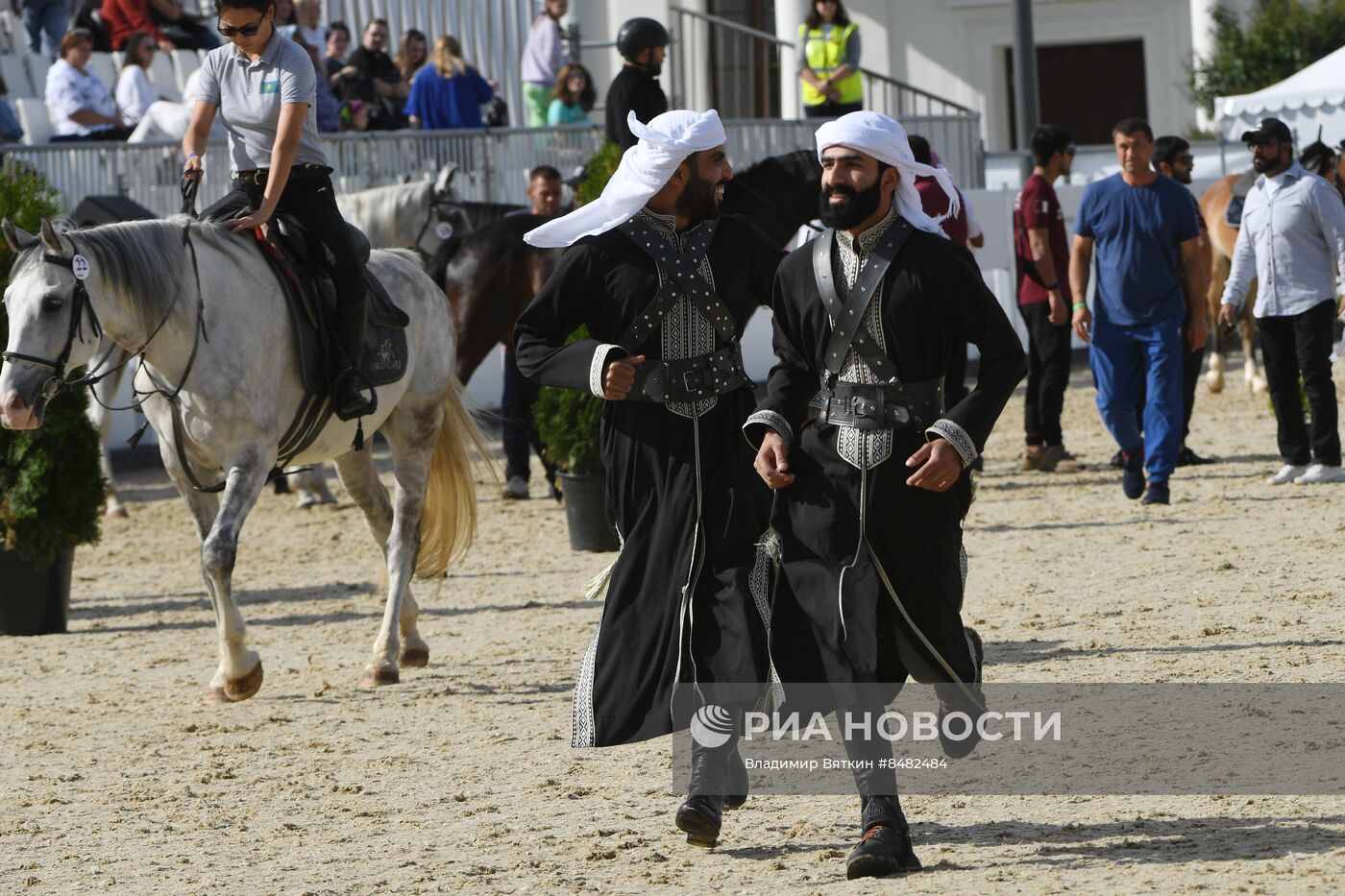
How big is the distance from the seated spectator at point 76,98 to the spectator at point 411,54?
135 inches

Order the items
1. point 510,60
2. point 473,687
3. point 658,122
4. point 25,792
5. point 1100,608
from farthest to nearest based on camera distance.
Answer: point 510,60, point 1100,608, point 473,687, point 25,792, point 658,122

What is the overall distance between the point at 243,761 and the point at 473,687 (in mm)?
1273

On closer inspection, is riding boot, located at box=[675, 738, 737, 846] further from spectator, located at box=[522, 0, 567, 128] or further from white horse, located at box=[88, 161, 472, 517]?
spectator, located at box=[522, 0, 567, 128]

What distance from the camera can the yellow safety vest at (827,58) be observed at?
18.8 meters

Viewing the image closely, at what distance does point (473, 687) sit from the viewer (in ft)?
25.2

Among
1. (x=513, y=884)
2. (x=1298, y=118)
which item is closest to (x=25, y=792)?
(x=513, y=884)

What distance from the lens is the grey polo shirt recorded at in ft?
24.4

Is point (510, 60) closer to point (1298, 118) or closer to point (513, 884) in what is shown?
point (1298, 118)

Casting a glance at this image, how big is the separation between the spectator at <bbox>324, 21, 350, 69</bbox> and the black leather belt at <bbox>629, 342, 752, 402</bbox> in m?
14.6

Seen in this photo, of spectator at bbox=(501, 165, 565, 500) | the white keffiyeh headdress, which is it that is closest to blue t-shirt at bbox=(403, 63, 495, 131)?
spectator at bbox=(501, 165, 565, 500)

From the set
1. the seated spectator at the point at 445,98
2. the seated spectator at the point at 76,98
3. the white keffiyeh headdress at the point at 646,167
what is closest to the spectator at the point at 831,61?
the seated spectator at the point at 445,98

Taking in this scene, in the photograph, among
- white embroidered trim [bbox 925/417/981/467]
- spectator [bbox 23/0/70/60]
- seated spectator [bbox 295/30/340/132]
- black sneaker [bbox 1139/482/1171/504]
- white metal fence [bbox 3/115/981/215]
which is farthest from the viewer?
spectator [bbox 23/0/70/60]

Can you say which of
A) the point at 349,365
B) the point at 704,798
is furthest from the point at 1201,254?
the point at 704,798

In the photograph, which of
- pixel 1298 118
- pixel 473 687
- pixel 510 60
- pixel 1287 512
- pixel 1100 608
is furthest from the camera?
pixel 510 60
